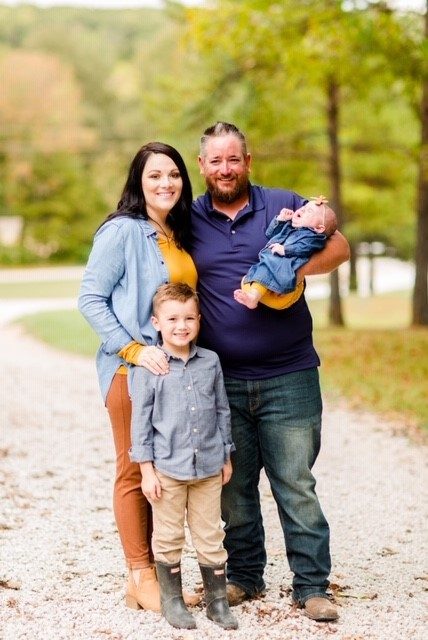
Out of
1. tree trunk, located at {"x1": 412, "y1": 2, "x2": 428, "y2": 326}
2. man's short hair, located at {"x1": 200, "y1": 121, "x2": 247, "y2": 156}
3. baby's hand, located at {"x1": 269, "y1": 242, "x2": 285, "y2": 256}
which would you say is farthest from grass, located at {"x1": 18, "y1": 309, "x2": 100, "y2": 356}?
baby's hand, located at {"x1": 269, "y1": 242, "x2": 285, "y2": 256}

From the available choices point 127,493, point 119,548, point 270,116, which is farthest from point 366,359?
point 127,493

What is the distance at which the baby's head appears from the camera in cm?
381

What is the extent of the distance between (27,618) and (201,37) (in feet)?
39.1

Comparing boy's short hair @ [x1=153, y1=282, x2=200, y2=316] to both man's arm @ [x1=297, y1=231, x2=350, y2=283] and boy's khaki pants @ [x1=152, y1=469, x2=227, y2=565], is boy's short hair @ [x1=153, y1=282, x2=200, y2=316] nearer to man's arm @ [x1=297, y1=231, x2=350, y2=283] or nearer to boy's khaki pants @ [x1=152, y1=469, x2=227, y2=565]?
man's arm @ [x1=297, y1=231, x2=350, y2=283]

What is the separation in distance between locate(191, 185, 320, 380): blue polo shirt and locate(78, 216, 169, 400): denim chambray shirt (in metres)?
0.22

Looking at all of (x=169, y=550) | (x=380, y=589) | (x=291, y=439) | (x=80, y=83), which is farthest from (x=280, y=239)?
(x=80, y=83)

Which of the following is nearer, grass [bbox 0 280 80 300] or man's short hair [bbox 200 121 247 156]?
man's short hair [bbox 200 121 247 156]

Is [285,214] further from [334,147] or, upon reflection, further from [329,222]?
[334,147]

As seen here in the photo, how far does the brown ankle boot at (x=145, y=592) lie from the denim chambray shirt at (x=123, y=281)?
105 cm

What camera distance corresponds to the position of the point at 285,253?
377 centimetres

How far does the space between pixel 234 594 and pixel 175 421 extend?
1.00 m

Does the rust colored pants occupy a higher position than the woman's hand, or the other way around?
the woman's hand

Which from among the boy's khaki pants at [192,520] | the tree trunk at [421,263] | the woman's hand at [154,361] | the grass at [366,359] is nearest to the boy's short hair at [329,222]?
the woman's hand at [154,361]

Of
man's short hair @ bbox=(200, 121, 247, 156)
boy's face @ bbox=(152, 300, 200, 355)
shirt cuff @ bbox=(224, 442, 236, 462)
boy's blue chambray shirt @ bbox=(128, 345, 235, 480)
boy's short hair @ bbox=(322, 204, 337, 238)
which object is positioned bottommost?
shirt cuff @ bbox=(224, 442, 236, 462)
